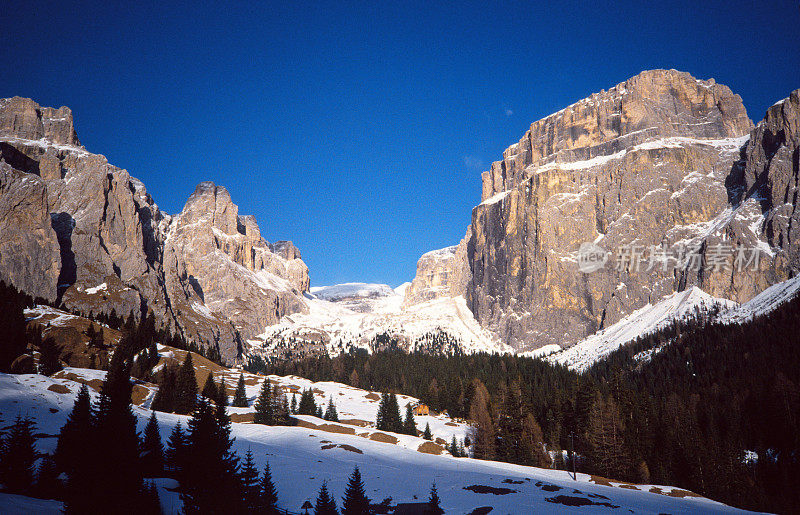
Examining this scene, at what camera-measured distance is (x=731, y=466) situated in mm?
66562

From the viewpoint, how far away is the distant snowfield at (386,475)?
143 feet

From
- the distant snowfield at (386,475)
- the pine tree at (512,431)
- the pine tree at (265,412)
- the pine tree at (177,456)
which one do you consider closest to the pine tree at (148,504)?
the distant snowfield at (386,475)

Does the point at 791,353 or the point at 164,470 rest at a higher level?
the point at 791,353

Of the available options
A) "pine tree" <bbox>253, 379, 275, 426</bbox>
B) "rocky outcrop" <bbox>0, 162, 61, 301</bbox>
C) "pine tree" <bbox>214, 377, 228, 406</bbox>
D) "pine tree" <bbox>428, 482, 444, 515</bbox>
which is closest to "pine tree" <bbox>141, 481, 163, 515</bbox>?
"pine tree" <bbox>428, 482, 444, 515</bbox>

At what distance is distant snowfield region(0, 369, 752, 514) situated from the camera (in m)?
43.6

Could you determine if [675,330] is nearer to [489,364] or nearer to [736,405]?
[489,364]

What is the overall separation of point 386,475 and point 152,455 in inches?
949

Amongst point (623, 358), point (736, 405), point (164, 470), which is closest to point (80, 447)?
point (164, 470)

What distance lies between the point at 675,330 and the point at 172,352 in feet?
586

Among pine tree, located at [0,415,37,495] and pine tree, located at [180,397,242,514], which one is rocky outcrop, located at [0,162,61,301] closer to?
pine tree, located at [0,415,37,495]

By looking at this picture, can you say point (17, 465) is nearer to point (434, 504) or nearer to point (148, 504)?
point (148, 504)

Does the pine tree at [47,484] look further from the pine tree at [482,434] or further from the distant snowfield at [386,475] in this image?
the pine tree at [482,434]

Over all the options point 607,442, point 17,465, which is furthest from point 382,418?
point 17,465

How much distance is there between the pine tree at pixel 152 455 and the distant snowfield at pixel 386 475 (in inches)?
58.9
